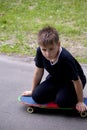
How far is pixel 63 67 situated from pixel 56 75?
0.13m

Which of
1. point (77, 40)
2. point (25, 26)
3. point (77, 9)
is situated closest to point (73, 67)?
point (77, 40)

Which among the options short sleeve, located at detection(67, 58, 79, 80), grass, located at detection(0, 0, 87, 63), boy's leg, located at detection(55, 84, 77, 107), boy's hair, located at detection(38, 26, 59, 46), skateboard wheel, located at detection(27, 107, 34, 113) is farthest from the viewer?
grass, located at detection(0, 0, 87, 63)

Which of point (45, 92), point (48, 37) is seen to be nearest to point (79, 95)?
point (45, 92)

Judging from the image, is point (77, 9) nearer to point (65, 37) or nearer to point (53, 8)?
point (53, 8)

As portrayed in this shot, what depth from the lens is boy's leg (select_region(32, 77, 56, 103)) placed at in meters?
3.15

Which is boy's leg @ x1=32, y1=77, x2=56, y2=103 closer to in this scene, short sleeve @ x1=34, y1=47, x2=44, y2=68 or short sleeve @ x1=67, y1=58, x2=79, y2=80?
short sleeve @ x1=34, y1=47, x2=44, y2=68

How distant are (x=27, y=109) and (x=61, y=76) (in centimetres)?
43

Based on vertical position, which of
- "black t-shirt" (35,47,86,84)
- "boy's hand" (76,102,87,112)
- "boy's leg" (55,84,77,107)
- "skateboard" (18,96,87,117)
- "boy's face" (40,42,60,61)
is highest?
"boy's face" (40,42,60,61)

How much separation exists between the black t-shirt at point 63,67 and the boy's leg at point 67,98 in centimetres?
8

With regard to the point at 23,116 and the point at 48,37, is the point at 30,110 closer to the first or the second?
the point at 23,116

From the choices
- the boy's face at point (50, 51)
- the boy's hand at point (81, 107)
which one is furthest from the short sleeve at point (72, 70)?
the boy's hand at point (81, 107)

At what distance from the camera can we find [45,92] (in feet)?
10.4

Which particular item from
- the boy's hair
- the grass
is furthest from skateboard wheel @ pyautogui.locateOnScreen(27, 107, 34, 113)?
the grass

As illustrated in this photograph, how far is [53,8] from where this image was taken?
6.31 meters
